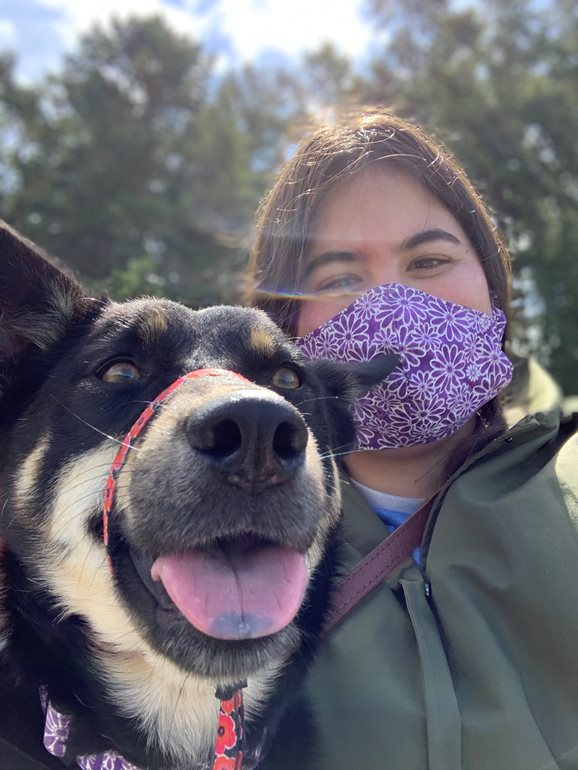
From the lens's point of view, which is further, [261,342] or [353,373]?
[353,373]

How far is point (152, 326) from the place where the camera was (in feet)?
7.48

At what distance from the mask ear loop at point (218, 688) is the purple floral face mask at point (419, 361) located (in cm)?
96

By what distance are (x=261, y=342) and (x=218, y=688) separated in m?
1.19

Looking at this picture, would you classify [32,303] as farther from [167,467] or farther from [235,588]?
[235,588]

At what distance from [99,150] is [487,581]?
19.0 metres

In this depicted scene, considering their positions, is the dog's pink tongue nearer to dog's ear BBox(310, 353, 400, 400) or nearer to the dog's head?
the dog's head

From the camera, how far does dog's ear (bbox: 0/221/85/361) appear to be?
243 cm

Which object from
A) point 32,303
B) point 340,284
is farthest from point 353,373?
point 32,303

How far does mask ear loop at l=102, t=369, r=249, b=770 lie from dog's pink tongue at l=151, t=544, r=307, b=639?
283mm

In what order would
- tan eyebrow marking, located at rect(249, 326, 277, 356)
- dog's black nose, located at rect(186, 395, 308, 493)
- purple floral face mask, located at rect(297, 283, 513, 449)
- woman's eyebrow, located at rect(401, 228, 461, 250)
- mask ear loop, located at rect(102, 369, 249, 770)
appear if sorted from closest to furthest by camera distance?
1. dog's black nose, located at rect(186, 395, 308, 493)
2. mask ear loop, located at rect(102, 369, 249, 770)
3. tan eyebrow marking, located at rect(249, 326, 277, 356)
4. purple floral face mask, located at rect(297, 283, 513, 449)
5. woman's eyebrow, located at rect(401, 228, 461, 250)

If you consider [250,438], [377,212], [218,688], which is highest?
[377,212]

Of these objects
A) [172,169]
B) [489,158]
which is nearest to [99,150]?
[172,169]

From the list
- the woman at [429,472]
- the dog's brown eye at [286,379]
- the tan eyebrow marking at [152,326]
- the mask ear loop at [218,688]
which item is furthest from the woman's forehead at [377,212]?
the mask ear loop at [218,688]

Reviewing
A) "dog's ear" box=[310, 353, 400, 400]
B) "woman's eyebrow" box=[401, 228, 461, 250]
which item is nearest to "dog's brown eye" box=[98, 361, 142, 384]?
"dog's ear" box=[310, 353, 400, 400]
